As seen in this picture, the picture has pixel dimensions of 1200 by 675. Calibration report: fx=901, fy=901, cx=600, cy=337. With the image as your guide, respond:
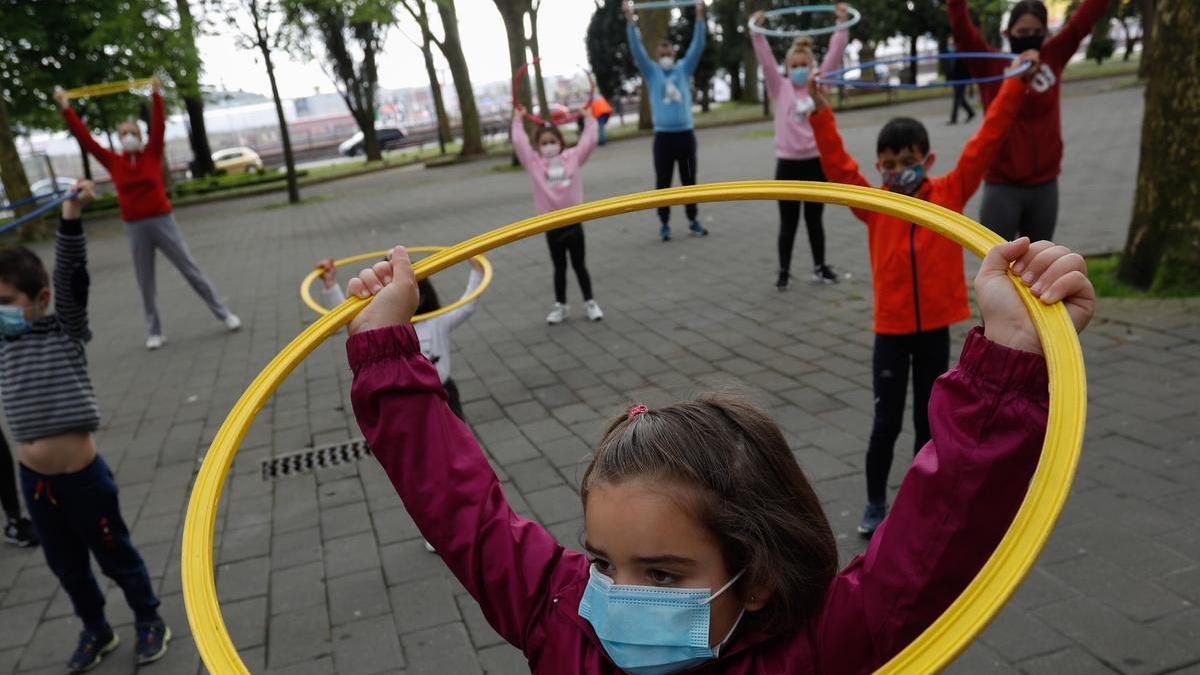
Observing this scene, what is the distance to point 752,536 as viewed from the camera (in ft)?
5.47

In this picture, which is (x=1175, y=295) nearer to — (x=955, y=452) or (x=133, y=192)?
(x=955, y=452)

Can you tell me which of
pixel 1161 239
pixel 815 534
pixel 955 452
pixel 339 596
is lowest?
pixel 339 596

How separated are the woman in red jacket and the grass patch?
1.25 meters

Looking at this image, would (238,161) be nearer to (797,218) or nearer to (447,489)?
(797,218)

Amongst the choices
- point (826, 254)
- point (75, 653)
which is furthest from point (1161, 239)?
point (75, 653)

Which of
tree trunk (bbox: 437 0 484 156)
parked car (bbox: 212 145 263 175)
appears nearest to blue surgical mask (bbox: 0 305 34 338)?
tree trunk (bbox: 437 0 484 156)

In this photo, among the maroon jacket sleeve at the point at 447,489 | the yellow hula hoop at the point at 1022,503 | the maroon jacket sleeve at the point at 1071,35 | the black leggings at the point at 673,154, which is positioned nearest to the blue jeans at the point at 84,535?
the yellow hula hoop at the point at 1022,503

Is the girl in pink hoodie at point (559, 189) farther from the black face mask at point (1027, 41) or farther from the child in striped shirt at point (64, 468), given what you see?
the child in striped shirt at point (64, 468)

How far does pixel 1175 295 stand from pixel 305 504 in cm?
646

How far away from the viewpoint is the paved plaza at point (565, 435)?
3.63 meters

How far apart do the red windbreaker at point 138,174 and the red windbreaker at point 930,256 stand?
7530 mm

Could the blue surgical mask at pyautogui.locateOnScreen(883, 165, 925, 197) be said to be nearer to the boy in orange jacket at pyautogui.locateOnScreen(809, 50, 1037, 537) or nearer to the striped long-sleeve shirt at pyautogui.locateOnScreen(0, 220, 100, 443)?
the boy in orange jacket at pyautogui.locateOnScreen(809, 50, 1037, 537)

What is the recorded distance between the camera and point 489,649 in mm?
3639

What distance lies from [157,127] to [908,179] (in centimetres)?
775
